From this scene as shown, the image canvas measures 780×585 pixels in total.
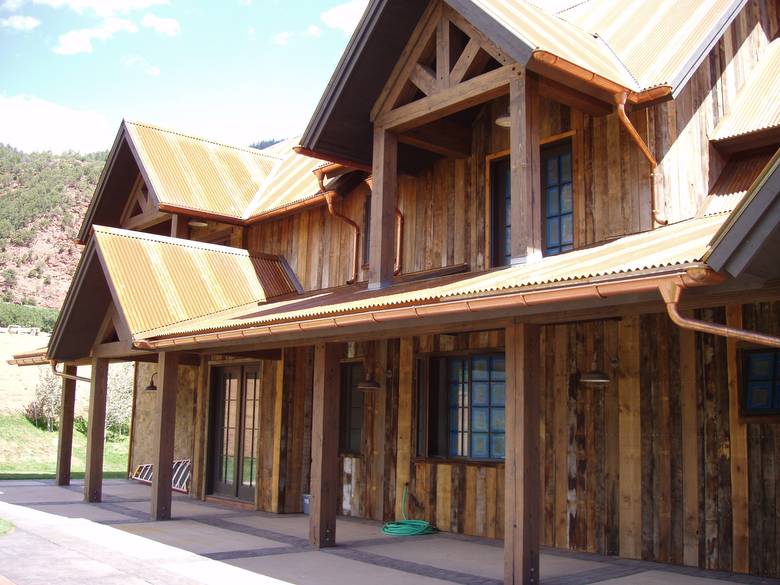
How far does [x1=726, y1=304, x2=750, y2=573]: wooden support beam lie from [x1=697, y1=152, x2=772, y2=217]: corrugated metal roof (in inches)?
52.9

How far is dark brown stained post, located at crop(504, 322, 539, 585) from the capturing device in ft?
23.4

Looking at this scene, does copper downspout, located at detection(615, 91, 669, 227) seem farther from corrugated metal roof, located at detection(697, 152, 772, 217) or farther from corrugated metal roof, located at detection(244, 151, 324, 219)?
corrugated metal roof, located at detection(244, 151, 324, 219)

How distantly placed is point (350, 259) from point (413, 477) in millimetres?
3818

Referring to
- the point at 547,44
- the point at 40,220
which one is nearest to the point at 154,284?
the point at 547,44

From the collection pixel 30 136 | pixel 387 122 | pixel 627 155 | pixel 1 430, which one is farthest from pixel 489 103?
pixel 30 136

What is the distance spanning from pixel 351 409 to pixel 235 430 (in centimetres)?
278

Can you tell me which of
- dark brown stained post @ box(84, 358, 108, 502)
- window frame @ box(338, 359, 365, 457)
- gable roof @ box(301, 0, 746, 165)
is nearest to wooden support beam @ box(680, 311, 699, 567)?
gable roof @ box(301, 0, 746, 165)

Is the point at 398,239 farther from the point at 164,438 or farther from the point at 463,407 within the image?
the point at 164,438

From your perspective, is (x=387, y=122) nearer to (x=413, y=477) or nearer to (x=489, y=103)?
(x=489, y=103)

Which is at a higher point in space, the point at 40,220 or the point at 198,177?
the point at 40,220

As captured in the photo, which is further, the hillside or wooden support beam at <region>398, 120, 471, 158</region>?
the hillside

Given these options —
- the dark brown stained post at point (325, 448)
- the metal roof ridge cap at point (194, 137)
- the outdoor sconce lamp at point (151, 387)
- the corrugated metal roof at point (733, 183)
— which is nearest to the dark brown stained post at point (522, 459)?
the corrugated metal roof at point (733, 183)

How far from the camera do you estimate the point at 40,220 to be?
64.0 metres

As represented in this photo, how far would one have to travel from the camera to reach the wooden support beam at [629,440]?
8.46m
